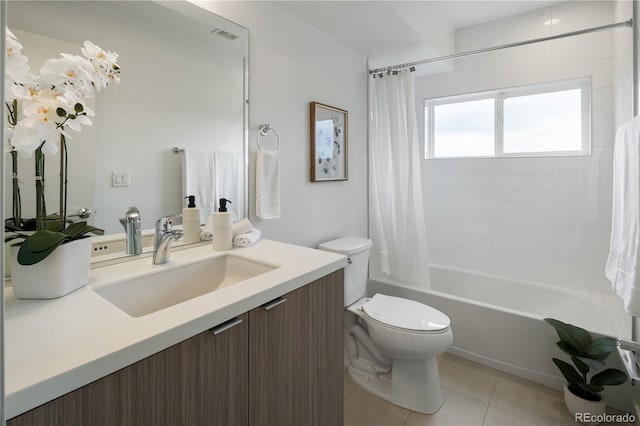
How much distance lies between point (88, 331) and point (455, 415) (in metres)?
1.79

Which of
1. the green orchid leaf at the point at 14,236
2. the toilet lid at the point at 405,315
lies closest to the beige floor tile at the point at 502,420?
the toilet lid at the point at 405,315

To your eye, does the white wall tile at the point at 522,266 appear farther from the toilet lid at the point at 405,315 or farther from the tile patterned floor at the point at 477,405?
the toilet lid at the point at 405,315

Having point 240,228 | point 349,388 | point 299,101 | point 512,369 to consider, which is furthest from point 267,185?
point 512,369

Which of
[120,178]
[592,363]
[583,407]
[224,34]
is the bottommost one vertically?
[583,407]

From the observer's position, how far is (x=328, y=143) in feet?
7.30

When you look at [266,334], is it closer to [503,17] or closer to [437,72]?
[437,72]

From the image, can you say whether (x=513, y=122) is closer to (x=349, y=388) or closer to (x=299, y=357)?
(x=349, y=388)

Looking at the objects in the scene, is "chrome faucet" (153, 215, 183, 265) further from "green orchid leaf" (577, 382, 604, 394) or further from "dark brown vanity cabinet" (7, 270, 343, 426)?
"green orchid leaf" (577, 382, 604, 394)

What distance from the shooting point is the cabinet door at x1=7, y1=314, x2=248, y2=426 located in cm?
56

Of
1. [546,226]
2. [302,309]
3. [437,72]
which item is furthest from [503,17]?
[302,309]

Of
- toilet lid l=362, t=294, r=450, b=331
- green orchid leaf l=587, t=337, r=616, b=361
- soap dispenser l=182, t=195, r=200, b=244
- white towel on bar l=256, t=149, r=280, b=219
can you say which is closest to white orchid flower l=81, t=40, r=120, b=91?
soap dispenser l=182, t=195, r=200, b=244

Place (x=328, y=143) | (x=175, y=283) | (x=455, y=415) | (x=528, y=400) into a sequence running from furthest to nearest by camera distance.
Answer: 1. (x=328, y=143)
2. (x=528, y=400)
3. (x=455, y=415)
4. (x=175, y=283)

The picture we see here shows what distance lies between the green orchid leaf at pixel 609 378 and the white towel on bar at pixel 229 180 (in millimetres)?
1975

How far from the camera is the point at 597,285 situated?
7.77ft
